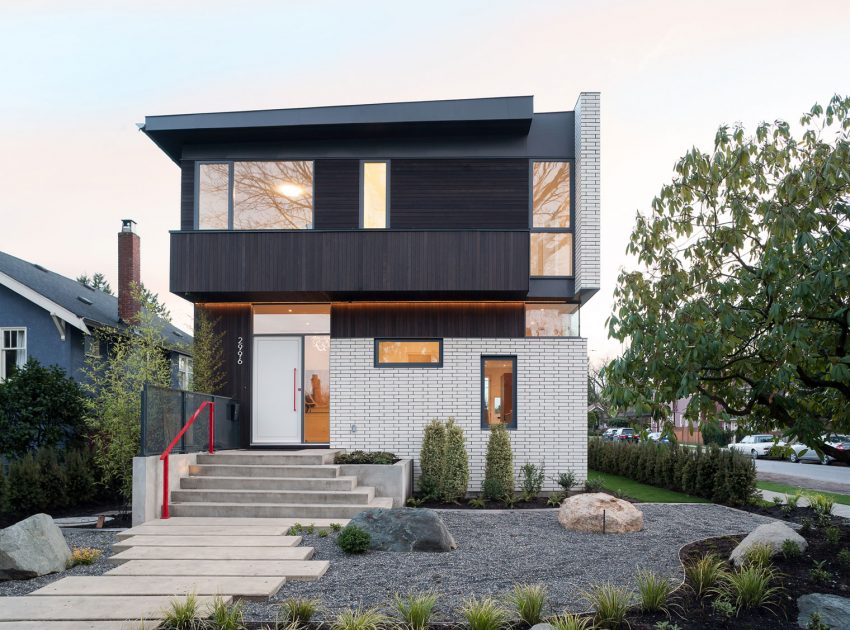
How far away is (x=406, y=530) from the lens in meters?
7.87

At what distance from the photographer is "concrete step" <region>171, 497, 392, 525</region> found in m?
9.31

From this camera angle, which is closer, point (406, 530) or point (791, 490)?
point (406, 530)

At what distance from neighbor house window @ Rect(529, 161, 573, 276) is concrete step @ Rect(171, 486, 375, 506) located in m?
5.92

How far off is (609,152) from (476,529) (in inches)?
577

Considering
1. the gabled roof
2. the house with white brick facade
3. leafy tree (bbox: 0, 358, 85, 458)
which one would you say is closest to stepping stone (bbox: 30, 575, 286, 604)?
the house with white brick facade

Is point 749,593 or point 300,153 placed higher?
point 300,153

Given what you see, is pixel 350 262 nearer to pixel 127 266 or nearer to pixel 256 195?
pixel 256 195

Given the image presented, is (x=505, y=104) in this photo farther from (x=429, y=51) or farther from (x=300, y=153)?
(x=300, y=153)

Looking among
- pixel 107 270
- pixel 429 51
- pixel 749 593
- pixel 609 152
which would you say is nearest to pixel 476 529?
pixel 749 593

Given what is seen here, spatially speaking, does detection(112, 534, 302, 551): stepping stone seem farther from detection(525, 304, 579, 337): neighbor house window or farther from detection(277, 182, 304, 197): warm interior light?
detection(277, 182, 304, 197): warm interior light

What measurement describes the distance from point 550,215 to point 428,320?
127 inches

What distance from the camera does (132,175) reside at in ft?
68.6

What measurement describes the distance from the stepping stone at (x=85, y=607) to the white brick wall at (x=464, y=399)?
6.89m

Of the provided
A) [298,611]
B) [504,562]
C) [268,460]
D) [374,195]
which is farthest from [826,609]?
[374,195]
